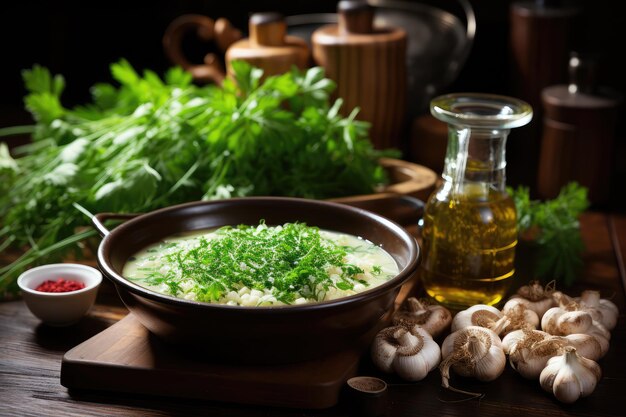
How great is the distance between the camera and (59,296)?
61.6 inches

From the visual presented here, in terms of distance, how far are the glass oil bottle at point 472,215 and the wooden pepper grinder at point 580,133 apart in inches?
24.5

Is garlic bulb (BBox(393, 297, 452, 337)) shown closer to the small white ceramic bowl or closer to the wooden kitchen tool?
the wooden kitchen tool

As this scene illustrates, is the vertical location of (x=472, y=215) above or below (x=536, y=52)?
below

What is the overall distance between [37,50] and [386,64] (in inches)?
57.3

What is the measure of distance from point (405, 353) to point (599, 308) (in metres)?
0.43

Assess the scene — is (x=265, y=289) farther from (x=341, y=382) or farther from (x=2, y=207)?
(x=2, y=207)

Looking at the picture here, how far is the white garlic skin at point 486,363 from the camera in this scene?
141cm

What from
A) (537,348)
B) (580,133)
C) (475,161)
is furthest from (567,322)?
(580,133)

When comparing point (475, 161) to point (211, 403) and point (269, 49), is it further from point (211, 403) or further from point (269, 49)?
point (269, 49)

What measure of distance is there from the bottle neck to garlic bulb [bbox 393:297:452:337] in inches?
8.7

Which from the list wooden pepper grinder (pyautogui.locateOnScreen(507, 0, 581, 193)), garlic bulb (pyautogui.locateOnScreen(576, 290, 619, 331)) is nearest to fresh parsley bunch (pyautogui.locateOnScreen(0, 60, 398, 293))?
garlic bulb (pyautogui.locateOnScreen(576, 290, 619, 331))

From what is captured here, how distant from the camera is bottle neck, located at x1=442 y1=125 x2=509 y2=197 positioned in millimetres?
1618

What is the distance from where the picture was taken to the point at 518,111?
164 cm

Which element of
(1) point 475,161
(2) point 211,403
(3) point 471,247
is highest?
(1) point 475,161
